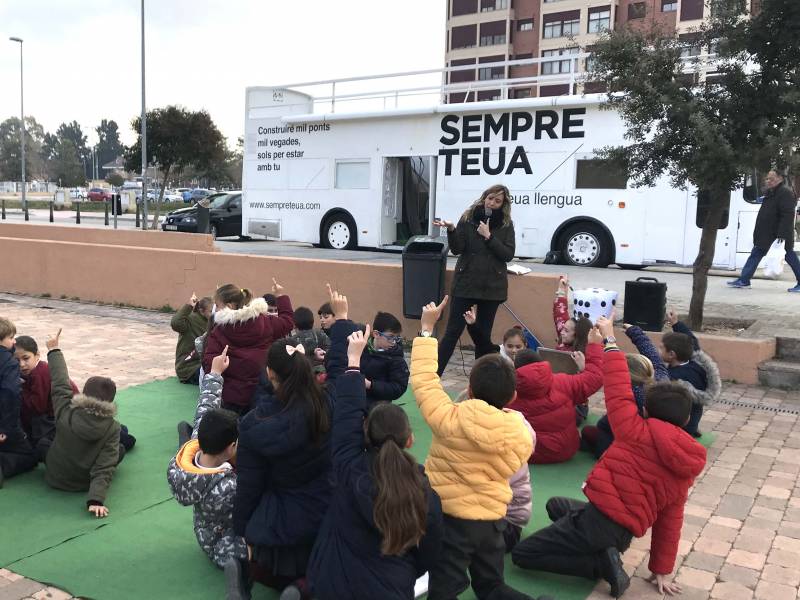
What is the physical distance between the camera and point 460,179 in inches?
595

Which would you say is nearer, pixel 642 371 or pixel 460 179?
pixel 642 371

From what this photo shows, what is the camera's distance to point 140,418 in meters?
6.14

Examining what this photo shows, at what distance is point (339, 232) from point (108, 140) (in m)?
147

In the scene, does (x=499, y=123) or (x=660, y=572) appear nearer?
(x=660, y=572)

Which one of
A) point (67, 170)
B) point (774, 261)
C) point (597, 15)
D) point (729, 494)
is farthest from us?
point (67, 170)

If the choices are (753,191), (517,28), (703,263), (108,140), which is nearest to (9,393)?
(703,263)

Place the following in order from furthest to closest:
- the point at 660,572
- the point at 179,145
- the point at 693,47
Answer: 1. the point at 179,145
2. the point at 693,47
3. the point at 660,572

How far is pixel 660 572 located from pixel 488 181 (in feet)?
39.1

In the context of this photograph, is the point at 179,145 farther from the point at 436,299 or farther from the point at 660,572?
the point at 660,572

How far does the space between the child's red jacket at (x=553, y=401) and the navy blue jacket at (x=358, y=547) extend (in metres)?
2.25

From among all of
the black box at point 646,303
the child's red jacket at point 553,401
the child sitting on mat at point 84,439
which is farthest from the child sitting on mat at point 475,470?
the black box at point 646,303

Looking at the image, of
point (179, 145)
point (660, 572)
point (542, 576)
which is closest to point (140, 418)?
point (542, 576)

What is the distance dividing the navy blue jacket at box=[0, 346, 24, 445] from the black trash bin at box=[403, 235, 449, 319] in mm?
4741

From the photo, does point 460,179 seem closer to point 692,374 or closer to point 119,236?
point 119,236
